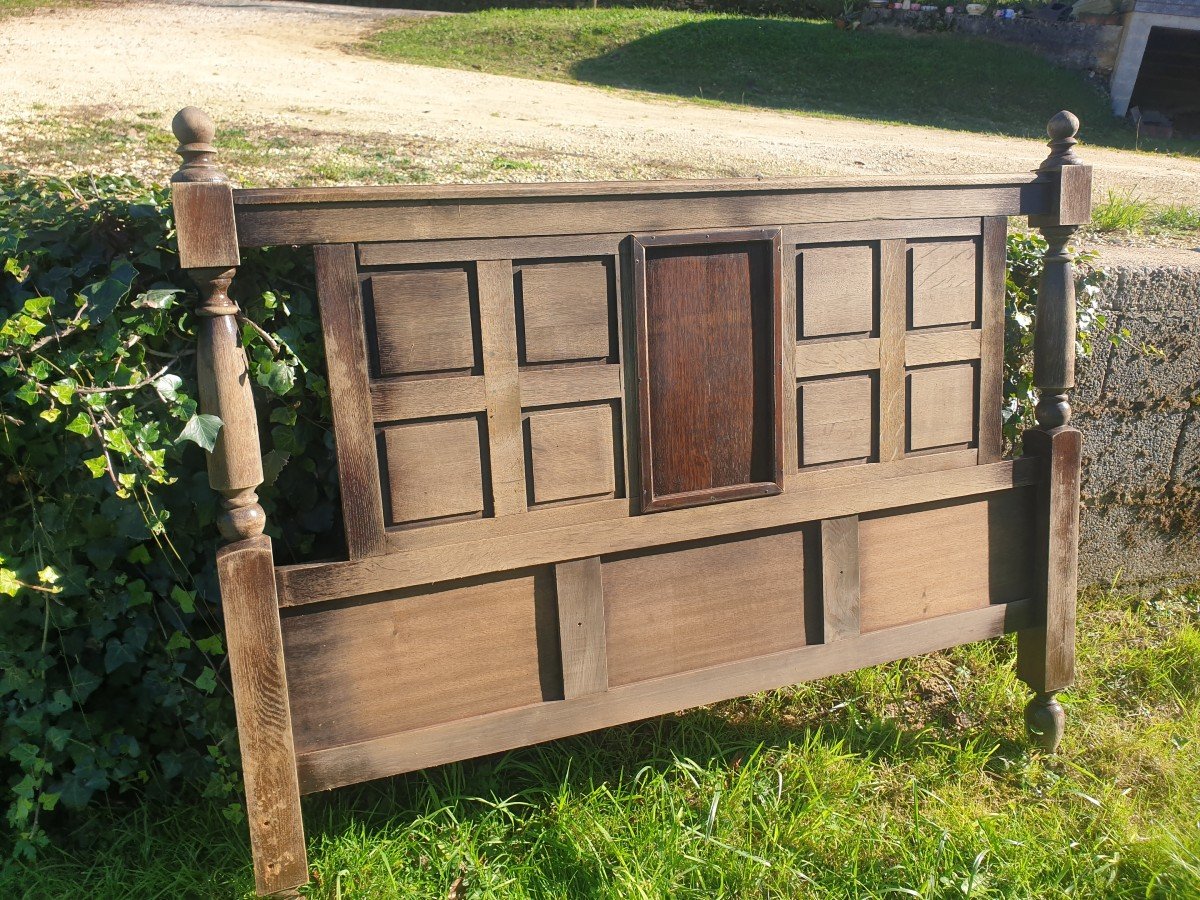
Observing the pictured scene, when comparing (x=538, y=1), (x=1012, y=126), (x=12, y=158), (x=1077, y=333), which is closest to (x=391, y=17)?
(x=538, y=1)

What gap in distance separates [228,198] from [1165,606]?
3.79 metres

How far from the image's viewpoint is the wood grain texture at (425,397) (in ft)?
7.59

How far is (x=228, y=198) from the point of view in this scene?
212cm

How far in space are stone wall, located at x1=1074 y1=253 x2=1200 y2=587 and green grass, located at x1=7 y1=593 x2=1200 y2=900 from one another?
0.80m

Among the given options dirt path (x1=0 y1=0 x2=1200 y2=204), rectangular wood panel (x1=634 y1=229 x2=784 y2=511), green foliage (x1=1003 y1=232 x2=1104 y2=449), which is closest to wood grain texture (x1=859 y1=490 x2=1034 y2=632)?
rectangular wood panel (x1=634 y1=229 x2=784 y2=511)

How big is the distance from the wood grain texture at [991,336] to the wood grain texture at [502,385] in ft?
4.50

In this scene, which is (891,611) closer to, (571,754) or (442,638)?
Answer: (571,754)

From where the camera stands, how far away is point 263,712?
2.28 m

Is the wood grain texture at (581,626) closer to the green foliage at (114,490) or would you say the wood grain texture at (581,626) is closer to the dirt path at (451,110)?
the green foliage at (114,490)

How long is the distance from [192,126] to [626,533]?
132 centimetres

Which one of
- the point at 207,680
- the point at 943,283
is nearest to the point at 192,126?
the point at 207,680

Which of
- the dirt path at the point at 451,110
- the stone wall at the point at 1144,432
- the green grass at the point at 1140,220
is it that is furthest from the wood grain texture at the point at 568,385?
the green grass at the point at 1140,220

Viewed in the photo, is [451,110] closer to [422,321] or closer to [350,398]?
[422,321]

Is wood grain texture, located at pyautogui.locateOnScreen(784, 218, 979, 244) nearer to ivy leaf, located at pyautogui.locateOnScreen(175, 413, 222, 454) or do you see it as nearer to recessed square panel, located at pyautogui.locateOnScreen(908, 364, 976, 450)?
recessed square panel, located at pyautogui.locateOnScreen(908, 364, 976, 450)
